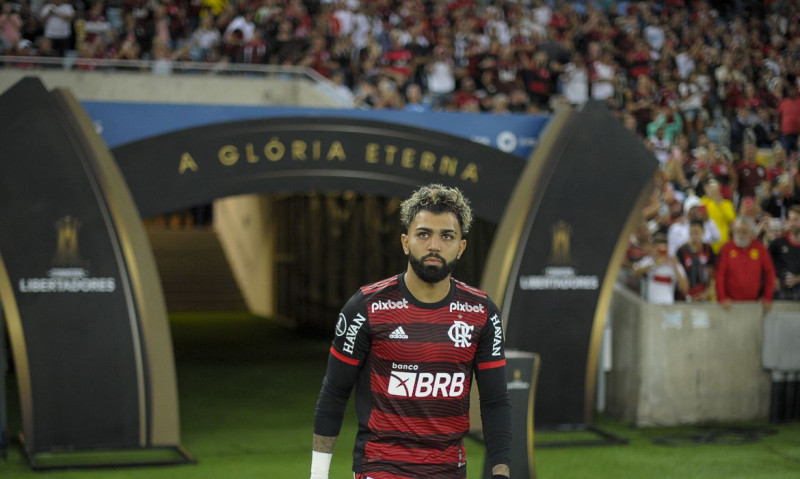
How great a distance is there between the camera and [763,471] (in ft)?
31.0

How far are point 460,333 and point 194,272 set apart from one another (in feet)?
82.6

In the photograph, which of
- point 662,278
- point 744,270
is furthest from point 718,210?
point 662,278

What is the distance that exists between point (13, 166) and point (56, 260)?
3.06 ft

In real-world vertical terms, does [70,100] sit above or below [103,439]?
above

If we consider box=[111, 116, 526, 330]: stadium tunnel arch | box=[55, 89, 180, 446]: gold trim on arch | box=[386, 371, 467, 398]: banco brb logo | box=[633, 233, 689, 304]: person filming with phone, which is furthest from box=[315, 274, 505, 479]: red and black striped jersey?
box=[633, 233, 689, 304]: person filming with phone

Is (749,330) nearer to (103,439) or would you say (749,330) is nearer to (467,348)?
(103,439)

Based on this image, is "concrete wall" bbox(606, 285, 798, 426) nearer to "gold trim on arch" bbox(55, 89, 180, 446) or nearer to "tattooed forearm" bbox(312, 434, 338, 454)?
"gold trim on arch" bbox(55, 89, 180, 446)

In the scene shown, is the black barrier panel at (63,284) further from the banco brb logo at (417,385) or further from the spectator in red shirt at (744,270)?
the banco brb logo at (417,385)

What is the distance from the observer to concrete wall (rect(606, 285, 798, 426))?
11.5 meters

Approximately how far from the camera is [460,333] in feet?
12.8

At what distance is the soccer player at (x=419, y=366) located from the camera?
3.81 meters

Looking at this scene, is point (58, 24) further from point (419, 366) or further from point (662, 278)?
point (419, 366)

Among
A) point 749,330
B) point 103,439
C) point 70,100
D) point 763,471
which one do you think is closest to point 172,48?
point 70,100

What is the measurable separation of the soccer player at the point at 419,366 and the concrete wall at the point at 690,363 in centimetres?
790
